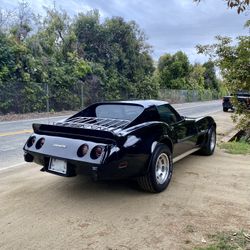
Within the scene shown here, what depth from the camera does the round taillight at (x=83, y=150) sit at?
13.9ft

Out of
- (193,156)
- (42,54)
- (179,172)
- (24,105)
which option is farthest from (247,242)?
(42,54)

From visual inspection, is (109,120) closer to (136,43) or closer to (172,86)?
(136,43)

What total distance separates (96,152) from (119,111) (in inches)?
58.3

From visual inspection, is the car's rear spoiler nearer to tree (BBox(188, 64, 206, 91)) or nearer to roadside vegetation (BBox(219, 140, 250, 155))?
roadside vegetation (BBox(219, 140, 250, 155))

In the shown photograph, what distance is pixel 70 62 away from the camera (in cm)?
2586

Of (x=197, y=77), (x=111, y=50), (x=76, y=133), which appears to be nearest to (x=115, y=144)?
(x=76, y=133)

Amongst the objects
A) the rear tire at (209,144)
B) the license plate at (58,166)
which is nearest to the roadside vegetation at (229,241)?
the license plate at (58,166)

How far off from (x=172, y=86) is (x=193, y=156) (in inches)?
1604

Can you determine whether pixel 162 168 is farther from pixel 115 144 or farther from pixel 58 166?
pixel 58 166

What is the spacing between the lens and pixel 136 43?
31.9 metres

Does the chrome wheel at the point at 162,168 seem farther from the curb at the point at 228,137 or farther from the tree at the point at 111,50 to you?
the tree at the point at 111,50

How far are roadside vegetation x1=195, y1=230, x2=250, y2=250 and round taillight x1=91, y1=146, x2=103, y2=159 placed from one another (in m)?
1.61

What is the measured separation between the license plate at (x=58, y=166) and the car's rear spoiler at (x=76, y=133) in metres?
0.37

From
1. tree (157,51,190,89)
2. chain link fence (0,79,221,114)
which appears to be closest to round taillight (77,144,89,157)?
chain link fence (0,79,221,114)
